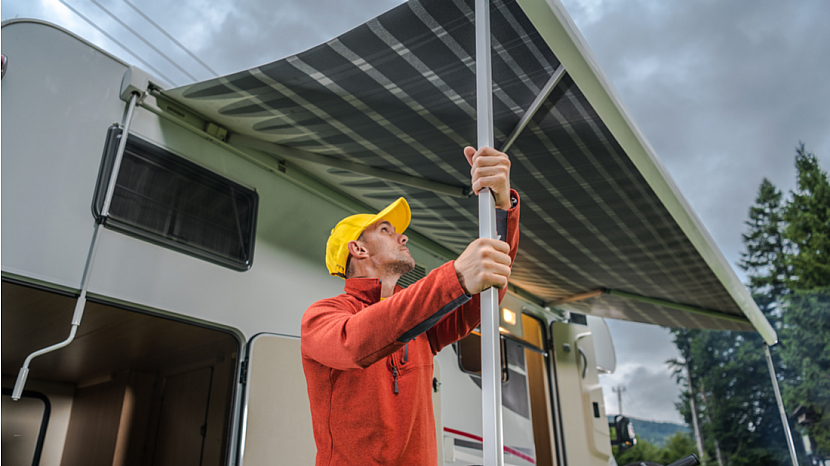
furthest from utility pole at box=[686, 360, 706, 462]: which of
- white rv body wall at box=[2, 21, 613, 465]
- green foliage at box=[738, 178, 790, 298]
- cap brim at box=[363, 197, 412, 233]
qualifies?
cap brim at box=[363, 197, 412, 233]

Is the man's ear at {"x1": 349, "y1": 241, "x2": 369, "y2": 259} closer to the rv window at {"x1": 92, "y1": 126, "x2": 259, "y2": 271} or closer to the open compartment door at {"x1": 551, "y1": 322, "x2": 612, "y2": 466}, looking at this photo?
the rv window at {"x1": 92, "y1": 126, "x2": 259, "y2": 271}

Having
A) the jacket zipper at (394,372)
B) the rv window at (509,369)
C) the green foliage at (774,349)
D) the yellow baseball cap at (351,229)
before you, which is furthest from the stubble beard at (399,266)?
the green foliage at (774,349)

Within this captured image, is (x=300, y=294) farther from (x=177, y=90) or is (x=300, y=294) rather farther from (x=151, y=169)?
(x=177, y=90)

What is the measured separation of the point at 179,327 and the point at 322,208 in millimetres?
950

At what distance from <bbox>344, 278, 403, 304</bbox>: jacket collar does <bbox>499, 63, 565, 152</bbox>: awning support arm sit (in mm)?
979

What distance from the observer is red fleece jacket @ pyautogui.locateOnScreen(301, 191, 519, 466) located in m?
0.98

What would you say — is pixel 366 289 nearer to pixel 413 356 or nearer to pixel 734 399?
pixel 413 356

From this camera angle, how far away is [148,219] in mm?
2002

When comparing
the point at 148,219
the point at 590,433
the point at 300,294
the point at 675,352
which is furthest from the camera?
the point at 675,352

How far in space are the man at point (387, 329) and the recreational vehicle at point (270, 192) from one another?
58 centimetres

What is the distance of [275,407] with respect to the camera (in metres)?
2.16

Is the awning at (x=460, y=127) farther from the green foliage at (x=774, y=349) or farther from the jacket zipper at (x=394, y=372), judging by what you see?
the green foliage at (x=774, y=349)

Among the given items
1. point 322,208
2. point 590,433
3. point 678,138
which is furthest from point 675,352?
point 678,138

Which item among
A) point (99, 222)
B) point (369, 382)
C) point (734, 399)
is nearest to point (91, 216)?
point (99, 222)
